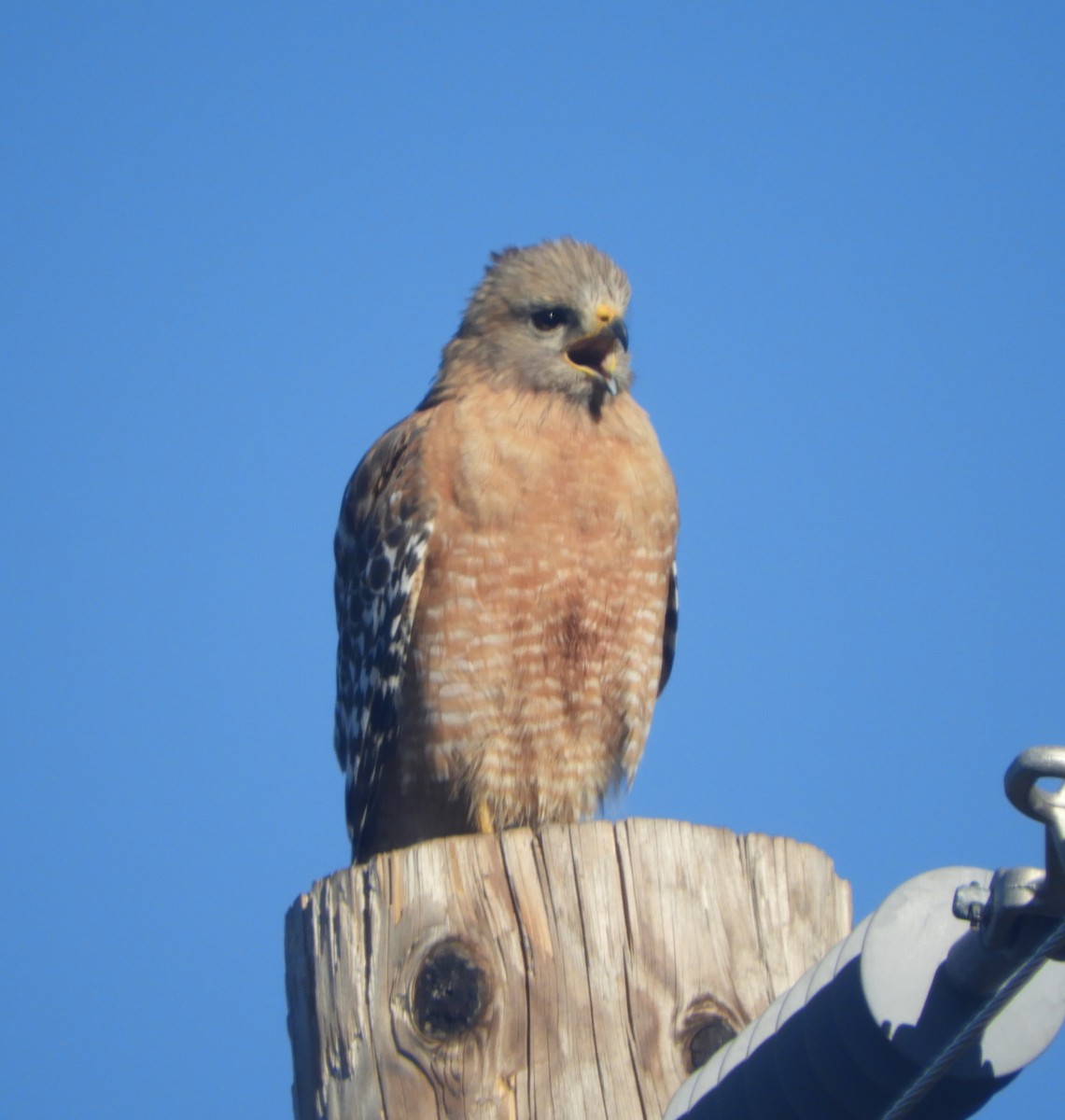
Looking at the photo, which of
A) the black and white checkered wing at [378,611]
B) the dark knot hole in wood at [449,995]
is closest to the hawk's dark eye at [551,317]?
the black and white checkered wing at [378,611]

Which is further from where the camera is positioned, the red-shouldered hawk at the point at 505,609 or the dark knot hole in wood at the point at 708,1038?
the red-shouldered hawk at the point at 505,609

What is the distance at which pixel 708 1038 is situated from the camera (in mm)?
3355

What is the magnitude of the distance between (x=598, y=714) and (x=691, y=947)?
9.44ft

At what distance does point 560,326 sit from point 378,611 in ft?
5.33

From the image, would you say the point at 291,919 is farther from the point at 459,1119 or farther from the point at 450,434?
the point at 450,434

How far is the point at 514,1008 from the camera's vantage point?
3348mm

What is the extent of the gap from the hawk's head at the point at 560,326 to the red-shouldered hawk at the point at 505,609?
0.02 metres

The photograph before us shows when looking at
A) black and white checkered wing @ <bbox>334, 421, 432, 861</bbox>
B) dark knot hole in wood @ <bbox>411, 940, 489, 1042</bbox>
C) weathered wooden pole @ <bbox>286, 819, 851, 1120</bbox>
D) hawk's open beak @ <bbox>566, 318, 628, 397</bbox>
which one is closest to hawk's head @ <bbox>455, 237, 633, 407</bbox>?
hawk's open beak @ <bbox>566, 318, 628, 397</bbox>

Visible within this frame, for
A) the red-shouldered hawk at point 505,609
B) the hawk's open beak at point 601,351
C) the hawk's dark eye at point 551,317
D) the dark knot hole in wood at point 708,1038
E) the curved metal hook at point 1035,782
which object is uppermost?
the hawk's dark eye at point 551,317

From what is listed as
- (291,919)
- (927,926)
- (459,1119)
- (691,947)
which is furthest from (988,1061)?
(291,919)

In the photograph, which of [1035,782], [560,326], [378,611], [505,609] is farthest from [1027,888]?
[560,326]

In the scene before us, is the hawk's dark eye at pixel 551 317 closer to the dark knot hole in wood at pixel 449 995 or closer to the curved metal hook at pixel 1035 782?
the dark knot hole in wood at pixel 449 995

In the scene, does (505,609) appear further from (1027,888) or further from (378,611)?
(1027,888)

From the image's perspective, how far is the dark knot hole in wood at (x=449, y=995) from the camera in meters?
3.34
